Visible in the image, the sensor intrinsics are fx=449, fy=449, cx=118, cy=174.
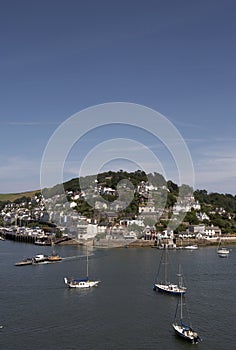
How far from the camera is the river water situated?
1018cm

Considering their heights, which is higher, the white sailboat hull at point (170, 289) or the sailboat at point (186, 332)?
the white sailboat hull at point (170, 289)

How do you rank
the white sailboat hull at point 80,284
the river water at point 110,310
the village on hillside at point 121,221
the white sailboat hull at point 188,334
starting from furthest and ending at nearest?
1. the village on hillside at point 121,221
2. the white sailboat hull at point 80,284
3. the river water at point 110,310
4. the white sailboat hull at point 188,334

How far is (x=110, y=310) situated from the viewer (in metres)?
12.7

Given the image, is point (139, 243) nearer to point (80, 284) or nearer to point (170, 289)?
point (80, 284)

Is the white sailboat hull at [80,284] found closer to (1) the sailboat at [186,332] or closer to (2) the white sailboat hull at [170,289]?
(2) the white sailboat hull at [170,289]

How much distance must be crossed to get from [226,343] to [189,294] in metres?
4.84

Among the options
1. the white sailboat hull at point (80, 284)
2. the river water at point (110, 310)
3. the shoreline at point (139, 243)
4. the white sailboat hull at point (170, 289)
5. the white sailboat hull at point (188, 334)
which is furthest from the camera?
the shoreline at point (139, 243)

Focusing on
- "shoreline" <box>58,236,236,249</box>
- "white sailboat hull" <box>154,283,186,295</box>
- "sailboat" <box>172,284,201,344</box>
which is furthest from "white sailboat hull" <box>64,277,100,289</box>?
"shoreline" <box>58,236,236,249</box>

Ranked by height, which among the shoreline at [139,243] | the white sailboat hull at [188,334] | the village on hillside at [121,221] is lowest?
the white sailboat hull at [188,334]

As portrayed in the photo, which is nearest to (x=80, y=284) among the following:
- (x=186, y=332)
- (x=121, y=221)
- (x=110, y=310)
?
(x=110, y=310)

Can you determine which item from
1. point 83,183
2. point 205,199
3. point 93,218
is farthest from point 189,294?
point 205,199

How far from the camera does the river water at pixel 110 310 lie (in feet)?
33.4

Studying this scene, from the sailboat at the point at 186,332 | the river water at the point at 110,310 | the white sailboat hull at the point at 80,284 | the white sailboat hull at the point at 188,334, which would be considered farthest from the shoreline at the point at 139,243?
the white sailboat hull at the point at 188,334

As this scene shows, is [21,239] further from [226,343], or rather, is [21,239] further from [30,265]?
[226,343]
